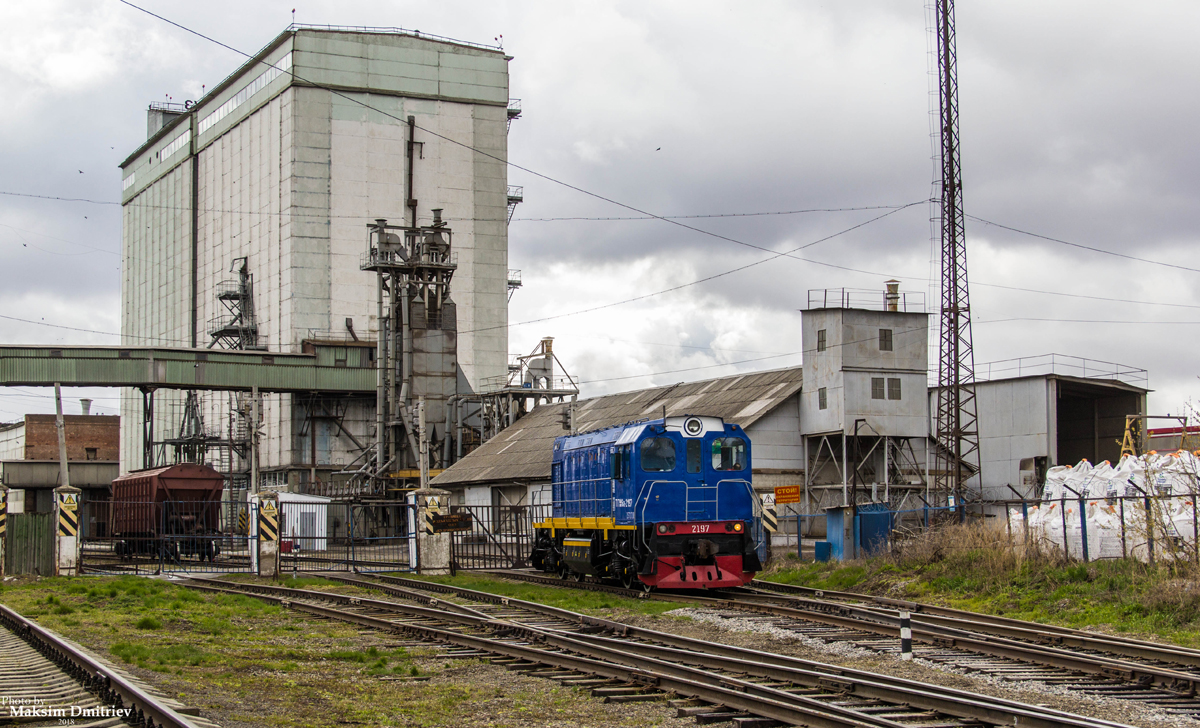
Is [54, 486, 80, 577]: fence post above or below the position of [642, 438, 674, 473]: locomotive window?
below

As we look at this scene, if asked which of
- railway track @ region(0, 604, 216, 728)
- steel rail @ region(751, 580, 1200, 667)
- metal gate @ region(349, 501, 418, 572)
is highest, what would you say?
railway track @ region(0, 604, 216, 728)

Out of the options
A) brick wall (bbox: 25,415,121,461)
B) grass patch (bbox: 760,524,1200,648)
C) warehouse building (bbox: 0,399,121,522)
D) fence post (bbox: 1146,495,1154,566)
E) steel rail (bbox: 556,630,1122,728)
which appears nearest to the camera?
steel rail (bbox: 556,630,1122,728)

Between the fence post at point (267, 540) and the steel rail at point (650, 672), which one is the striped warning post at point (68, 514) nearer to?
the fence post at point (267, 540)

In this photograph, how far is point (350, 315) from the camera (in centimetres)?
7075

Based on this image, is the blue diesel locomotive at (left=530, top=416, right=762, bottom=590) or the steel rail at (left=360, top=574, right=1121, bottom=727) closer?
the steel rail at (left=360, top=574, right=1121, bottom=727)

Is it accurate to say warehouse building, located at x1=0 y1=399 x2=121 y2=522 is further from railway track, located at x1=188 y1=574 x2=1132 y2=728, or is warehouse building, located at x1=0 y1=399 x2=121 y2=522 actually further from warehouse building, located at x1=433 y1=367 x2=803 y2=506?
railway track, located at x1=188 y1=574 x2=1132 y2=728

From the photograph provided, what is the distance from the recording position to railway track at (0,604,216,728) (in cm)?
900

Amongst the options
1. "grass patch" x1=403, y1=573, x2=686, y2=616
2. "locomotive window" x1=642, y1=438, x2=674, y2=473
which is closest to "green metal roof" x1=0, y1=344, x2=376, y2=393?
"grass patch" x1=403, y1=573, x2=686, y2=616

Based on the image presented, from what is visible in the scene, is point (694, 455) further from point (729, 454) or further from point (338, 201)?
point (338, 201)

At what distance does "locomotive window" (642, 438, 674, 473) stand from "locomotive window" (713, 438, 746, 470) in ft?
3.44

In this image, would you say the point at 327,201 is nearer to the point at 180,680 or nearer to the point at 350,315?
the point at 350,315

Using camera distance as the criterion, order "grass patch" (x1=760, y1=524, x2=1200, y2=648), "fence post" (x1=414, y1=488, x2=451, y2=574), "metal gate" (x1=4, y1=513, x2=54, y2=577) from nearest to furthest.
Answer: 1. "grass patch" (x1=760, y1=524, x2=1200, y2=648)
2. "metal gate" (x1=4, y1=513, x2=54, y2=577)
3. "fence post" (x1=414, y1=488, x2=451, y2=574)

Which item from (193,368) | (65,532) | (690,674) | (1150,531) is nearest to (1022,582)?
(1150,531)

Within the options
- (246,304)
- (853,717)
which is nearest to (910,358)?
(853,717)
